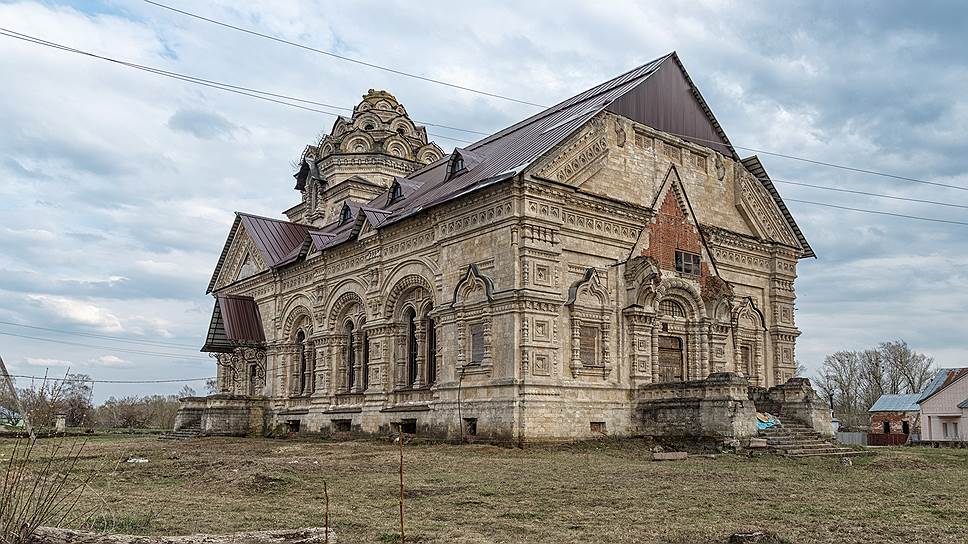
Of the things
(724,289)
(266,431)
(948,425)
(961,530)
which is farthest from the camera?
(948,425)

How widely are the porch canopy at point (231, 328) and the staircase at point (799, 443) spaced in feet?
73.0

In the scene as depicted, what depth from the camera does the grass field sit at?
882 cm

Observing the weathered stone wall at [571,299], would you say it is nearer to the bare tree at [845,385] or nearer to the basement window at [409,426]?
the basement window at [409,426]

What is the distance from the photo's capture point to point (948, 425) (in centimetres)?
4812

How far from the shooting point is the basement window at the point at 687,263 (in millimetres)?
26484

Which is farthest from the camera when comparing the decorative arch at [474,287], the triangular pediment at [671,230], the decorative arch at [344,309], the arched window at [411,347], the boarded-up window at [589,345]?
the decorative arch at [344,309]

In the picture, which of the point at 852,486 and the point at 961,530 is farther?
the point at 852,486

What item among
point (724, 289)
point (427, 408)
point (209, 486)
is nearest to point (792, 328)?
point (724, 289)

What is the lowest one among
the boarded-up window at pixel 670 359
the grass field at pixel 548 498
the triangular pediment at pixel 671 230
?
the grass field at pixel 548 498

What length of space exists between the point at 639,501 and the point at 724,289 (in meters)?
17.1

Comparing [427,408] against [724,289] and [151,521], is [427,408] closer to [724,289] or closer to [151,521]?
[724,289]

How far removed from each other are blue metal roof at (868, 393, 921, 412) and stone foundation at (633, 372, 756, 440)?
3673 centimetres

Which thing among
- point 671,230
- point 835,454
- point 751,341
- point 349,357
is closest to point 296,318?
point 349,357

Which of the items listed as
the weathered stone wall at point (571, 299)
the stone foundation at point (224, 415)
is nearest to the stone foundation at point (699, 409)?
the weathered stone wall at point (571, 299)
